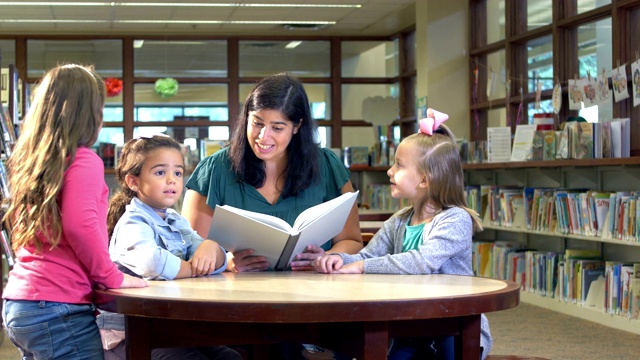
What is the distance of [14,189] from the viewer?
2008mm

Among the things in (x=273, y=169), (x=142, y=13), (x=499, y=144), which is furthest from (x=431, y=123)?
(x=142, y=13)

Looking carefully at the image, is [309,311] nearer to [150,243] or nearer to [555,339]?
[150,243]

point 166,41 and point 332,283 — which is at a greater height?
point 166,41

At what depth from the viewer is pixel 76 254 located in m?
1.95

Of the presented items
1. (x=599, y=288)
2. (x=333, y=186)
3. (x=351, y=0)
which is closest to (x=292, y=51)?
(x=351, y=0)

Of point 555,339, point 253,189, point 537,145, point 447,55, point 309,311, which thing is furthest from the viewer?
point 447,55

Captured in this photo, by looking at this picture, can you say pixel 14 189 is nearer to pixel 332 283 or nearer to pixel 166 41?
pixel 332 283

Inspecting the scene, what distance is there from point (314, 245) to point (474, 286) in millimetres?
538

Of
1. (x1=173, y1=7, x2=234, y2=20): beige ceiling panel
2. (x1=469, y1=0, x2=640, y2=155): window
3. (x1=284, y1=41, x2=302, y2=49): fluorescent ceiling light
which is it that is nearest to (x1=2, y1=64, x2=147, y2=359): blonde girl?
(x1=469, y1=0, x2=640, y2=155): window

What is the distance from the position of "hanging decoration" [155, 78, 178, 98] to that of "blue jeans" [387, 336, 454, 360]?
9.61 metres

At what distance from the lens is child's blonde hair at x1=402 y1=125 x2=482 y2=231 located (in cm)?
243

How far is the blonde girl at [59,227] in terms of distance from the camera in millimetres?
1921

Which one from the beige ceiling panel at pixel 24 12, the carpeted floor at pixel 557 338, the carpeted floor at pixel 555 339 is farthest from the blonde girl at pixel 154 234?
the beige ceiling panel at pixel 24 12

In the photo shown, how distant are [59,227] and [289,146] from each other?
3.14 ft
